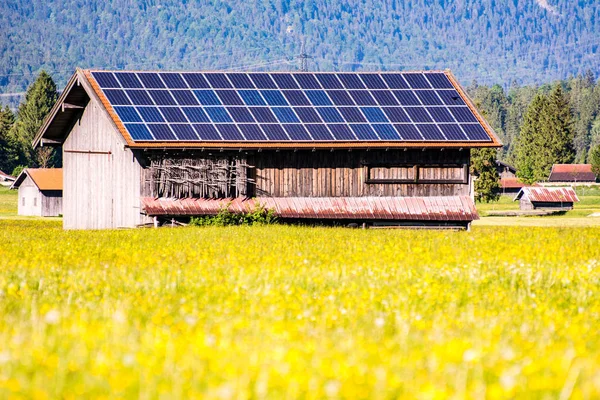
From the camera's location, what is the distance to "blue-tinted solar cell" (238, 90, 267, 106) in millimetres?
36662

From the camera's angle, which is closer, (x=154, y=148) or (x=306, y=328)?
(x=306, y=328)

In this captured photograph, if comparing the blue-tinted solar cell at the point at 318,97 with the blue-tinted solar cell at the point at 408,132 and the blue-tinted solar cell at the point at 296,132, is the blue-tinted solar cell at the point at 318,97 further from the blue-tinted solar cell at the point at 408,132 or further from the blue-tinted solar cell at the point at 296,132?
the blue-tinted solar cell at the point at 408,132

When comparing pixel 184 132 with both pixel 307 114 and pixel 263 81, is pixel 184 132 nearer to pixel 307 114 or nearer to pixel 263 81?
pixel 307 114

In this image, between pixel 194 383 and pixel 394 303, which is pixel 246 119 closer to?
pixel 394 303

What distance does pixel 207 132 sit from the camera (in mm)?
35031

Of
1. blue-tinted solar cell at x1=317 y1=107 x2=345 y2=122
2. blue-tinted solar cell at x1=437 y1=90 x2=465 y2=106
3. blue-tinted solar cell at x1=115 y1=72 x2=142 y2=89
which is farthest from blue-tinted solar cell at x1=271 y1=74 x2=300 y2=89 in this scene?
blue-tinted solar cell at x1=437 y1=90 x2=465 y2=106

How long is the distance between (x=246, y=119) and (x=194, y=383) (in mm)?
29128

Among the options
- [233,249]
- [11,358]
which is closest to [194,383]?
[11,358]

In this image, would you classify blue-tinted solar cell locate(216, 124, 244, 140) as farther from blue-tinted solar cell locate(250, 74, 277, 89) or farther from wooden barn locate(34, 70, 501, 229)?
blue-tinted solar cell locate(250, 74, 277, 89)

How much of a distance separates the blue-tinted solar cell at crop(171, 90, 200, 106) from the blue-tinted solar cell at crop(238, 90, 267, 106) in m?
1.85

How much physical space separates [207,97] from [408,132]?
24.5ft

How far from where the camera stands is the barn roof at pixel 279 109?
34969mm

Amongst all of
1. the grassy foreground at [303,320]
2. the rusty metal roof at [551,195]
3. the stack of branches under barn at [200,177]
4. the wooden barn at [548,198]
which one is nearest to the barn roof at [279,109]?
the stack of branches under barn at [200,177]

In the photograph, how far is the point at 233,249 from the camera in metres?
20.1
